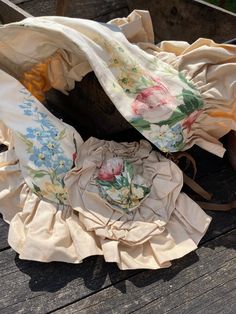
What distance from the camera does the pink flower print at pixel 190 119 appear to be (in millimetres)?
1455

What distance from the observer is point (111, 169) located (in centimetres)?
149

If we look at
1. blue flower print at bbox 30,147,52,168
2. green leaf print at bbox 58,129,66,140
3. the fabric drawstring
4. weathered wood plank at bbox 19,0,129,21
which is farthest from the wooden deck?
weathered wood plank at bbox 19,0,129,21

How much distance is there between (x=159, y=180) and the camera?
1.50 m

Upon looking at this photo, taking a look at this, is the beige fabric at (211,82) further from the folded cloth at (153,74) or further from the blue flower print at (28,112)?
the blue flower print at (28,112)

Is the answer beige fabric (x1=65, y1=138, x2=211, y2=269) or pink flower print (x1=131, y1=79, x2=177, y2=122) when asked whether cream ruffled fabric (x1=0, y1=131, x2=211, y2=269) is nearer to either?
beige fabric (x1=65, y1=138, x2=211, y2=269)

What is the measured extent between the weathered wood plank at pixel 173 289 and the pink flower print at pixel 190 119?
0.40 meters

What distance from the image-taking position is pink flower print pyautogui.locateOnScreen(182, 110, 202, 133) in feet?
4.77

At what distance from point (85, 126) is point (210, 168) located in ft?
1.70

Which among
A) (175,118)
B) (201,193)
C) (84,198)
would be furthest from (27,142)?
(201,193)

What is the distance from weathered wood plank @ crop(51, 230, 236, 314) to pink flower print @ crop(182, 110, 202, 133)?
399mm

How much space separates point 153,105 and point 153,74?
13cm

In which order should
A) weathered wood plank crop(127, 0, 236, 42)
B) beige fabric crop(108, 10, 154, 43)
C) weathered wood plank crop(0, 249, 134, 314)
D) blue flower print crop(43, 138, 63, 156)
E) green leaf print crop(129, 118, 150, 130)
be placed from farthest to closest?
weathered wood plank crop(127, 0, 236, 42)
beige fabric crop(108, 10, 154, 43)
blue flower print crop(43, 138, 63, 156)
green leaf print crop(129, 118, 150, 130)
weathered wood plank crop(0, 249, 134, 314)

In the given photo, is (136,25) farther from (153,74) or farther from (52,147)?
(52,147)

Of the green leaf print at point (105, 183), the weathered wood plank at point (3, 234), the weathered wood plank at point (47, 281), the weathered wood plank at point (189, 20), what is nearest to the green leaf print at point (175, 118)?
the green leaf print at point (105, 183)
